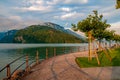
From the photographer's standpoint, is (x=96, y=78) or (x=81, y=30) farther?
(x=81, y=30)

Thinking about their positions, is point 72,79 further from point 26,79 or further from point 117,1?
point 117,1

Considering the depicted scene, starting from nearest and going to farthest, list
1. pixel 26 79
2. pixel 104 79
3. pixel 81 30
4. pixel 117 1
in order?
pixel 104 79 < pixel 26 79 < pixel 117 1 < pixel 81 30

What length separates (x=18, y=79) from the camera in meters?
15.8

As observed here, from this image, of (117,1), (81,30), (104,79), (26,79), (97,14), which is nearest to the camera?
(104,79)

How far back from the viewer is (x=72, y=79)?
44.7 ft

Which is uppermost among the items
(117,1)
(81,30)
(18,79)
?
(117,1)

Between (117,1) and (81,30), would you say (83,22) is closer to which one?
(81,30)

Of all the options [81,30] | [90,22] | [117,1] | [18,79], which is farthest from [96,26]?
[18,79]

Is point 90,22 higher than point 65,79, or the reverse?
point 90,22

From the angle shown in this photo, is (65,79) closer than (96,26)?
Yes

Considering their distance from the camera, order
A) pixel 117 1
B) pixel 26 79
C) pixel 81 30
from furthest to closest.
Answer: pixel 81 30, pixel 117 1, pixel 26 79

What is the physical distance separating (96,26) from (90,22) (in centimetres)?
158

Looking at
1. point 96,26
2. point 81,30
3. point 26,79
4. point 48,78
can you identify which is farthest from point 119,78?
point 96,26

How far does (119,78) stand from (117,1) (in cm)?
798
